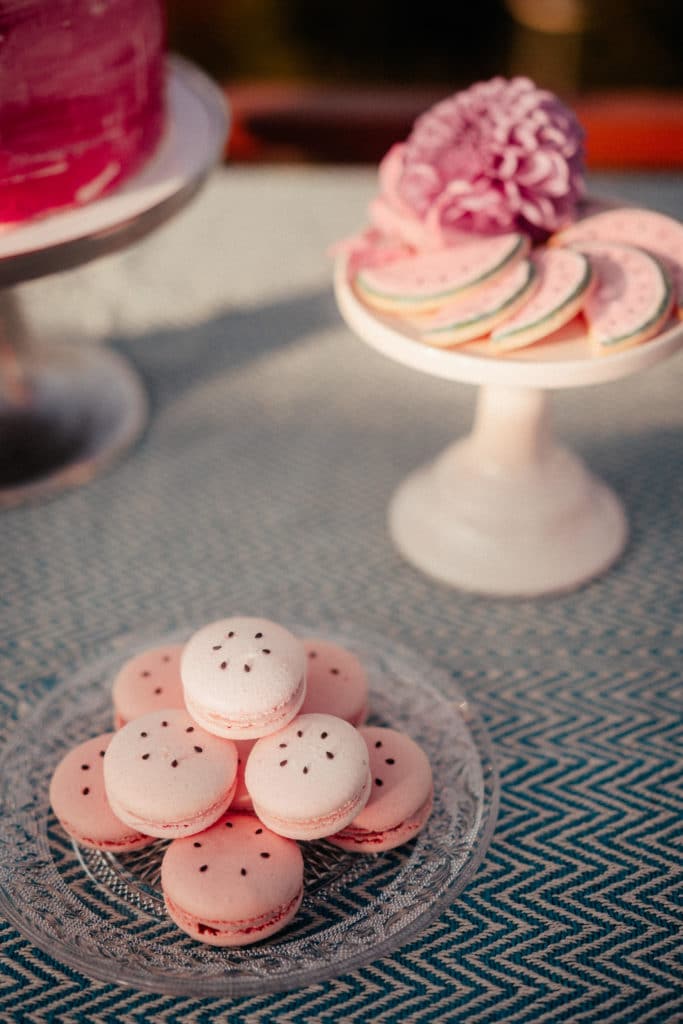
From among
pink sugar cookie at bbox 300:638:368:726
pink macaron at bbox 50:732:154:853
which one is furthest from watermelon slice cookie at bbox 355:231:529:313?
pink macaron at bbox 50:732:154:853

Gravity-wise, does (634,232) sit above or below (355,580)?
above

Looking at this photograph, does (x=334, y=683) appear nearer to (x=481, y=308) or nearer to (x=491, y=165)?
(x=481, y=308)

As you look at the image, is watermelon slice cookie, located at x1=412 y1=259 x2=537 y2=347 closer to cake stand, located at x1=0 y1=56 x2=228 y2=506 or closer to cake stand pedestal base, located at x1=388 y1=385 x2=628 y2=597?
cake stand pedestal base, located at x1=388 y1=385 x2=628 y2=597

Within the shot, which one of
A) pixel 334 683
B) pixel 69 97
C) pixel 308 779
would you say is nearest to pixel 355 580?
→ pixel 334 683

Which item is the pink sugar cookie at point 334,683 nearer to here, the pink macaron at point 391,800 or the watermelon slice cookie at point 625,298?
the pink macaron at point 391,800

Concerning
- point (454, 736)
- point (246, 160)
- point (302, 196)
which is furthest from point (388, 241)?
point (246, 160)

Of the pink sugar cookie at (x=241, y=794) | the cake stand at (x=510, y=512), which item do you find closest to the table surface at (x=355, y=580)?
the cake stand at (x=510, y=512)
